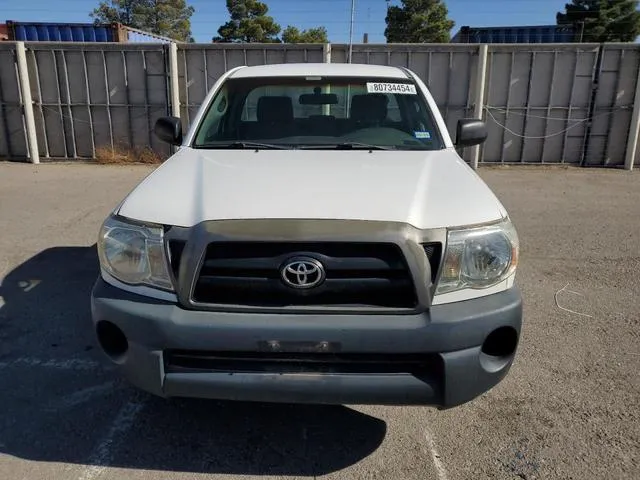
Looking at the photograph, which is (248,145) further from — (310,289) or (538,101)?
(538,101)

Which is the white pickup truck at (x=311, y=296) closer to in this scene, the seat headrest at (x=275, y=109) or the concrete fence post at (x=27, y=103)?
the seat headrest at (x=275, y=109)

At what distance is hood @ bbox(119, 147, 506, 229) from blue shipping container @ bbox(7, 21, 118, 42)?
49.6 feet

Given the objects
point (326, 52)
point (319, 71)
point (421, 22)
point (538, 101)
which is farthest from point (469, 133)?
point (421, 22)

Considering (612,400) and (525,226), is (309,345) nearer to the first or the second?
(612,400)

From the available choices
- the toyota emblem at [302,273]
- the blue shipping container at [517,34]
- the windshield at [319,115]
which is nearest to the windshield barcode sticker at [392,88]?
the windshield at [319,115]

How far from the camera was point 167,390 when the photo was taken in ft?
7.25

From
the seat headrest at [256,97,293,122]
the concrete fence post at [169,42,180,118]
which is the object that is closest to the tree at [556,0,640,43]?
the concrete fence post at [169,42,180,118]

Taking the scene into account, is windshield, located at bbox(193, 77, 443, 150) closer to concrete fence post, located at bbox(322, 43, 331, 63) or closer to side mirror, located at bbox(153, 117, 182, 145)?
side mirror, located at bbox(153, 117, 182, 145)

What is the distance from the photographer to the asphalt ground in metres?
2.46

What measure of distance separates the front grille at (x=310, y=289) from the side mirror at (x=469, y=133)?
6.35 feet

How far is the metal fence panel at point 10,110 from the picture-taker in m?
11.3

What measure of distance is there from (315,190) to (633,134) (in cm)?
1101

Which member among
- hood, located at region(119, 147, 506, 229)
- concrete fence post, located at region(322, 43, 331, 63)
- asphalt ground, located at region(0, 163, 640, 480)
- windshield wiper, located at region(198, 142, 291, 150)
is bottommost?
asphalt ground, located at region(0, 163, 640, 480)

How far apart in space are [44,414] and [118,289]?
3.36 ft
